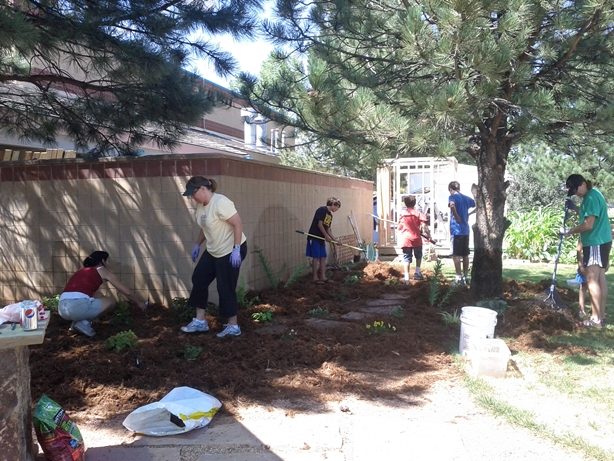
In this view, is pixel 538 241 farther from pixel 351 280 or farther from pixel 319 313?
pixel 319 313

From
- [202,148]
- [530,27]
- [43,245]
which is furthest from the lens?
[202,148]

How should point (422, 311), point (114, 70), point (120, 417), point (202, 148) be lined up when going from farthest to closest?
point (202, 148)
point (422, 311)
point (114, 70)
point (120, 417)

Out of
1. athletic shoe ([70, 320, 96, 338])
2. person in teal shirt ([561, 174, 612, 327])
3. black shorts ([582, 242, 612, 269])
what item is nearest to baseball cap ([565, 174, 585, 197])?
person in teal shirt ([561, 174, 612, 327])

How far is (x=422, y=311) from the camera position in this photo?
23.2 ft

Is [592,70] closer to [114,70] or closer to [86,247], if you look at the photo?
[114,70]

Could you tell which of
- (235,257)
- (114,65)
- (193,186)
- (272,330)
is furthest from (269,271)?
(114,65)

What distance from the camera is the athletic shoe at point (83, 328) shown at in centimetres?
589

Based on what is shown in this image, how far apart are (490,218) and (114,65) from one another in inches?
199

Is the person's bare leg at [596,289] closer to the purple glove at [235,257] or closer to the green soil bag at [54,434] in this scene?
the purple glove at [235,257]

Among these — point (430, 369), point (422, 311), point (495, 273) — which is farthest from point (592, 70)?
point (430, 369)

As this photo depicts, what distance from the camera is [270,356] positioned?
5.29 m

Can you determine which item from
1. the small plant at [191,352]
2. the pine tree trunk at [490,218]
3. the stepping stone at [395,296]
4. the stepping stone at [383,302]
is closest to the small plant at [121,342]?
the small plant at [191,352]

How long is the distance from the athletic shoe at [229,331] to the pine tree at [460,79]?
250 centimetres

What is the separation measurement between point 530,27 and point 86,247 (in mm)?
6071
